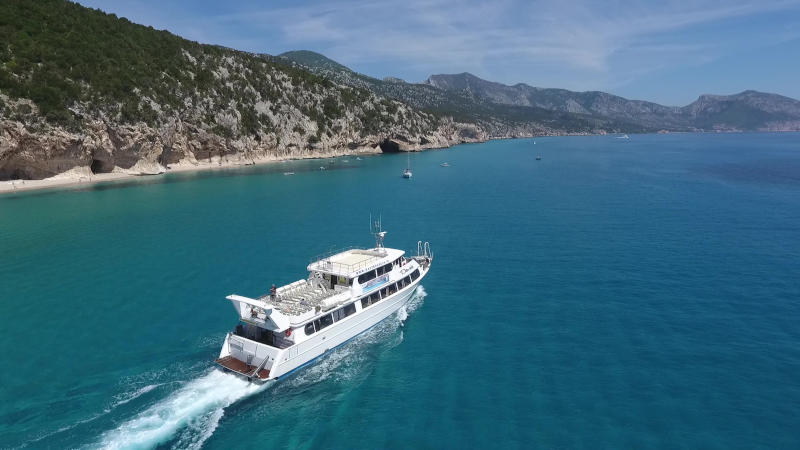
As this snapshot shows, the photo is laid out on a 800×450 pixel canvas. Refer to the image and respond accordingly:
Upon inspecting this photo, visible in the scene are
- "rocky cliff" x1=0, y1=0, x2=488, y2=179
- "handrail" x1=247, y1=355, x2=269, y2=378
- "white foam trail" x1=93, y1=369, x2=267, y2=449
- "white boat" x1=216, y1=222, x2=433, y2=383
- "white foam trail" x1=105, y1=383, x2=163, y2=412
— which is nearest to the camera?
"white foam trail" x1=93, y1=369, x2=267, y2=449

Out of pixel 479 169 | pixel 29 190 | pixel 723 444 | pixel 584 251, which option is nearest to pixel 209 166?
pixel 29 190

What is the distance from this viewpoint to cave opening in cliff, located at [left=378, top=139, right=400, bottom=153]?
174000mm

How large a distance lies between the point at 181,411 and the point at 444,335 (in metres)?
14.1

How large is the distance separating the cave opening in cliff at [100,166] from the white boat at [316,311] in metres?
83.7

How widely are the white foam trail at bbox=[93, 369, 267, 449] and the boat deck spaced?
367 mm

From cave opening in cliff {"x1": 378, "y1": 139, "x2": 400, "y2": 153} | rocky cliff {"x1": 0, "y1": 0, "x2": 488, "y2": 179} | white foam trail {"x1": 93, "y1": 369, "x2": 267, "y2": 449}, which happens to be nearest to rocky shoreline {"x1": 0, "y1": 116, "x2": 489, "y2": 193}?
rocky cliff {"x1": 0, "y1": 0, "x2": 488, "y2": 179}

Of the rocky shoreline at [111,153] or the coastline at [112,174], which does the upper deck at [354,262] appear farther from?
the coastline at [112,174]

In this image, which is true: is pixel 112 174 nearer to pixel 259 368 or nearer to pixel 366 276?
pixel 366 276

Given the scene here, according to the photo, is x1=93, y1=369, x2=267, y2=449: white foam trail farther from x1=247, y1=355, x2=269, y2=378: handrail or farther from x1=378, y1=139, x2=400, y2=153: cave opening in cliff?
x1=378, y1=139, x2=400, y2=153: cave opening in cliff

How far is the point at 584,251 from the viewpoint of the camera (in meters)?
41.4

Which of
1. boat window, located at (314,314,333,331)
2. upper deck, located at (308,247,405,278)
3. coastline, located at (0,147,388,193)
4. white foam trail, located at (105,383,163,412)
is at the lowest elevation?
white foam trail, located at (105,383,163,412)

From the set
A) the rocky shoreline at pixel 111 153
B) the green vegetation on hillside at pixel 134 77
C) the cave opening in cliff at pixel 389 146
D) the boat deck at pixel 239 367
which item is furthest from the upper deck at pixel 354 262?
the cave opening in cliff at pixel 389 146

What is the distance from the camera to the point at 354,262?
95.1ft

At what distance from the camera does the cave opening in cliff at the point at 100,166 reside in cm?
8988
